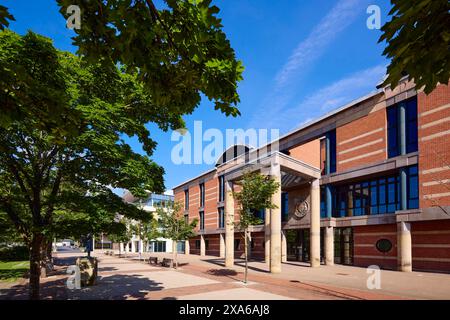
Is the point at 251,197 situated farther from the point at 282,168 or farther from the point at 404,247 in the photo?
the point at 404,247

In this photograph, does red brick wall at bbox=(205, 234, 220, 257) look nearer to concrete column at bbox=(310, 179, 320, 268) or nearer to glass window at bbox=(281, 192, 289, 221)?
glass window at bbox=(281, 192, 289, 221)

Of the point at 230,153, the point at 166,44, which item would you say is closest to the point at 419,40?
the point at 166,44

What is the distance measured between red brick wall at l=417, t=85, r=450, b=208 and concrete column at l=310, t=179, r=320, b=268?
27.7 feet

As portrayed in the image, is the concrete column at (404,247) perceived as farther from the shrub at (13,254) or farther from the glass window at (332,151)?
the shrub at (13,254)

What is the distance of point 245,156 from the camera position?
4422 cm

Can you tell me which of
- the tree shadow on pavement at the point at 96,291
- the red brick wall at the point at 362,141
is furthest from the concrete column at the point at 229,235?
the tree shadow on pavement at the point at 96,291

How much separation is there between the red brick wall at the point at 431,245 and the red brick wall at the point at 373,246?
1.66 metres
